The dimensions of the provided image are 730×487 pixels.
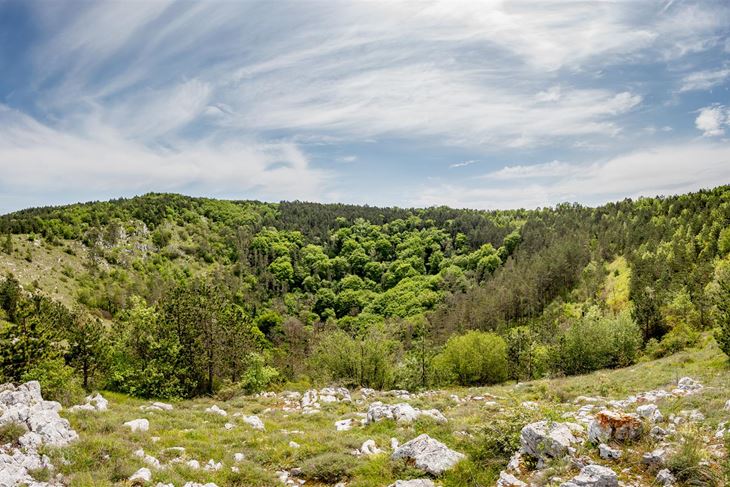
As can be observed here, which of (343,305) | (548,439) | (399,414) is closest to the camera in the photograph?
(548,439)

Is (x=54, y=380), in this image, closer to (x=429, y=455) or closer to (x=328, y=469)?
(x=328, y=469)

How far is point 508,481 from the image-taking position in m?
12.2

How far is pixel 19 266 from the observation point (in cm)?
8975

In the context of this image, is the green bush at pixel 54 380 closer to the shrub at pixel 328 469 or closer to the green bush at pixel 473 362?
the shrub at pixel 328 469

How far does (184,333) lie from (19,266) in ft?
243

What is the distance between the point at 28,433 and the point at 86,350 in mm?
29349

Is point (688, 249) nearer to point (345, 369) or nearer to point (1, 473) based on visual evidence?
point (345, 369)

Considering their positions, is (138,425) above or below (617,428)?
below

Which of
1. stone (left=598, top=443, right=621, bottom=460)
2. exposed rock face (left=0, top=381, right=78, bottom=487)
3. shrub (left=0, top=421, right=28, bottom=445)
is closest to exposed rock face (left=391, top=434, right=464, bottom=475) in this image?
stone (left=598, top=443, right=621, bottom=460)

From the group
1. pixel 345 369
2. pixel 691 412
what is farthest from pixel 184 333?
pixel 691 412

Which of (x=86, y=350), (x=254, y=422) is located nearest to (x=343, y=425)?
(x=254, y=422)

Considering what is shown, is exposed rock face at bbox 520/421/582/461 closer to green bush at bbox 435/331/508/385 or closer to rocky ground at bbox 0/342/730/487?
rocky ground at bbox 0/342/730/487

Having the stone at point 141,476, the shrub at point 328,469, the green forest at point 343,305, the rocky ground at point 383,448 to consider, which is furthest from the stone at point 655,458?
the green forest at point 343,305

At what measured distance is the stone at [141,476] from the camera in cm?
1293
